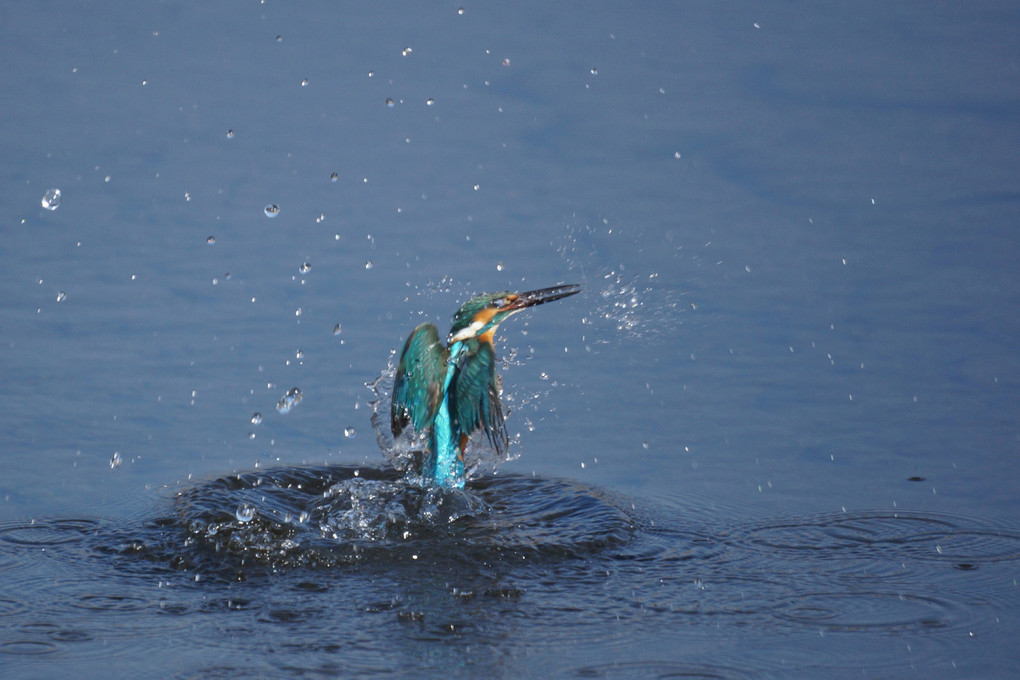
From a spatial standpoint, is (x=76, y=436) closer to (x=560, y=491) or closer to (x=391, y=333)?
(x=391, y=333)

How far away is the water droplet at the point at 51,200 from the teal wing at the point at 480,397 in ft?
8.41

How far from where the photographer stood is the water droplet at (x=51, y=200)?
20.1 ft

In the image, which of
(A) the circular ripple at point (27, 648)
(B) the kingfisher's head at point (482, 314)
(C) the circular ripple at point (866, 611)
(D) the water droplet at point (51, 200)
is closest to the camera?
(A) the circular ripple at point (27, 648)

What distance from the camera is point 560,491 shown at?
4273mm

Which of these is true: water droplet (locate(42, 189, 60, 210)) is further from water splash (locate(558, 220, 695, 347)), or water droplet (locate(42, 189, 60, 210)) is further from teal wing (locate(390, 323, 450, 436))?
teal wing (locate(390, 323, 450, 436))

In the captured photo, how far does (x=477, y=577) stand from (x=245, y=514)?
2.43 ft

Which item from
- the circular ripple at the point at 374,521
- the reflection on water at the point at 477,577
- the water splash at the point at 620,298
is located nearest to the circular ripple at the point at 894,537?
the reflection on water at the point at 477,577

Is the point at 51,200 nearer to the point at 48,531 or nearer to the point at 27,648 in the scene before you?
the point at 48,531

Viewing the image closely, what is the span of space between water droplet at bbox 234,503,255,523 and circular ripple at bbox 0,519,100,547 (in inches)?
15.3

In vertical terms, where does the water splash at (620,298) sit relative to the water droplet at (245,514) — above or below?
above

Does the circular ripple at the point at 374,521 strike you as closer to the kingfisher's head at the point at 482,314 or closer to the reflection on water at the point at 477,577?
the reflection on water at the point at 477,577

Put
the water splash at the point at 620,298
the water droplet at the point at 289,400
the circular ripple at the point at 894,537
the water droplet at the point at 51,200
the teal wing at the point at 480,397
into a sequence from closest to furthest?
the circular ripple at the point at 894,537
the teal wing at the point at 480,397
the water droplet at the point at 289,400
the water splash at the point at 620,298
the water droplet at the point at 51,200

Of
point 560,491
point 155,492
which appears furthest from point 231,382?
point 560,491

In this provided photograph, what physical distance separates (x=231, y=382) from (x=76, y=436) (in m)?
0.58
